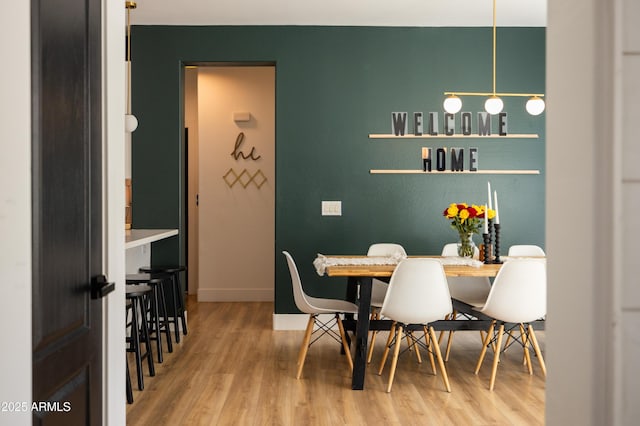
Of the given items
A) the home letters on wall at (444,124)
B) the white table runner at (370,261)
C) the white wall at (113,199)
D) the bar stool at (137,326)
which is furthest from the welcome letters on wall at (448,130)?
the white wall at (113,199)

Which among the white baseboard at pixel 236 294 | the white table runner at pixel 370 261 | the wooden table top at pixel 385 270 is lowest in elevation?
the white baseboard at pixel 236 294

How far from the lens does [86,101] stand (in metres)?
1.64

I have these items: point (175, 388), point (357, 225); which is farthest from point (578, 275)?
point (357, 225)

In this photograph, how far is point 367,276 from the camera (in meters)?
3.93

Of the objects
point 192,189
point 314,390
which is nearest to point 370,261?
point 314,390

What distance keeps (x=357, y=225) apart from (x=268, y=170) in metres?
1.79

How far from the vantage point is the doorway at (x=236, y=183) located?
712 cm

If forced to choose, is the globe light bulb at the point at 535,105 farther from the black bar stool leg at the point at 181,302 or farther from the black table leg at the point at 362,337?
the black bar stool leg at the point at 181,302

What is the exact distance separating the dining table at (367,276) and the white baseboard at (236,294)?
2.78 meters

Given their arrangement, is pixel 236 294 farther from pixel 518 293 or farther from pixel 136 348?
pixel 518 293
